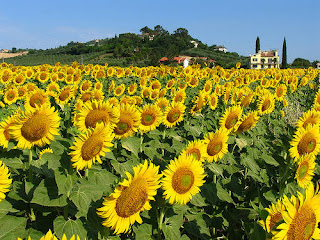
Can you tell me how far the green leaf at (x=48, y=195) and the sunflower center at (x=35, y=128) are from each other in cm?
41

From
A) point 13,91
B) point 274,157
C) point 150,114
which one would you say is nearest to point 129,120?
point 150,114

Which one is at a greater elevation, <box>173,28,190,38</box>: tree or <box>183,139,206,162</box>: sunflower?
<box>173,28,190,38</box>: tree

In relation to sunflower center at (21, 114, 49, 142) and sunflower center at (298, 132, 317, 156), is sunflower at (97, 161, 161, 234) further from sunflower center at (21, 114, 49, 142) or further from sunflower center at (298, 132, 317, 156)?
sunflower center at (298, 132, 317, 156)

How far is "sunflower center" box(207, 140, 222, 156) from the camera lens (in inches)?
124

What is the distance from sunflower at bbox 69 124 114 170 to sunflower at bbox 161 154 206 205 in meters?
0.54

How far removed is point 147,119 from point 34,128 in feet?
5.40

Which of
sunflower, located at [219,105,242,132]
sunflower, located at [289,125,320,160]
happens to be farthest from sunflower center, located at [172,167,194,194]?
sunflower, located at [219,105,242,132]

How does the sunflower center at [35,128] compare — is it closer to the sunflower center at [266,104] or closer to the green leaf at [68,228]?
the green leaf at [68,228]

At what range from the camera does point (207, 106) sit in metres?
6.46

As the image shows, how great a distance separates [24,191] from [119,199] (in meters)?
1.03

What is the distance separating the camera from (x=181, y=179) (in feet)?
7.77

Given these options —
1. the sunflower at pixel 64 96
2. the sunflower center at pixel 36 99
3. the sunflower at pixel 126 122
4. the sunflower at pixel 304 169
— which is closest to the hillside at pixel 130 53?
the sunflower at pixel 64 96

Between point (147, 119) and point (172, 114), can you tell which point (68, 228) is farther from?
point (172, 114)

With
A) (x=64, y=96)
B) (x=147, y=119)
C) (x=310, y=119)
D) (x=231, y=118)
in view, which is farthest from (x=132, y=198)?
(x=64, y=96)
